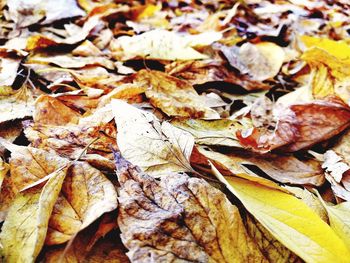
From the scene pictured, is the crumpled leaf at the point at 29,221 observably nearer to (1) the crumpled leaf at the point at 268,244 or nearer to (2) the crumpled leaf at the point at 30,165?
(2) the crumpled leaf at the point at 30,165

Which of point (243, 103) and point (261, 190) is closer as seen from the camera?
point (261, 190)

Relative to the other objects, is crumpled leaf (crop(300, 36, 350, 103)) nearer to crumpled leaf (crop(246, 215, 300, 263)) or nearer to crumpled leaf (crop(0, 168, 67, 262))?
crumpled leaf (crop(246, 215, 300, 263))

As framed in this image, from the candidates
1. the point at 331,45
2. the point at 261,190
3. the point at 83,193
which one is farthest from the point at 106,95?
the point at 331,45

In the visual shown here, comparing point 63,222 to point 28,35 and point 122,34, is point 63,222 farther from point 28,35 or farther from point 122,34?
point 122,34

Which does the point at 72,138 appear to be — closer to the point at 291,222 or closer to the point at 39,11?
the point at 291,222

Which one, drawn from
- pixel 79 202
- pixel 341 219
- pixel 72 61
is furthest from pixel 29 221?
pixel 72 61

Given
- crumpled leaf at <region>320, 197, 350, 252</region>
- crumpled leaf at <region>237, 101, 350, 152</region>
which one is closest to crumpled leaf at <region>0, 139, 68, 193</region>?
crumpled leaf at <region>237, 101, 350, 152</region>

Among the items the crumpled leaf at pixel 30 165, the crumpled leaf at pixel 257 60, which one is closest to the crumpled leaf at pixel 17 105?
the crumpled leaf at pixel 30 165
